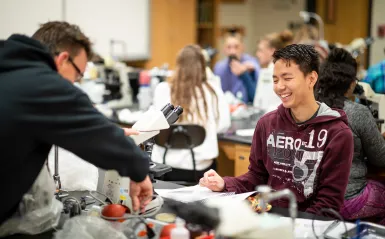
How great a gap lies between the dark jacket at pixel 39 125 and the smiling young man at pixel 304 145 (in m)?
0.68

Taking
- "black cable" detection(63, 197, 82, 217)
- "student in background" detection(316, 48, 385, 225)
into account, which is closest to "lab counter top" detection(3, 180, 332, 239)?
"black cable" detection(63, 197, 82, 217)

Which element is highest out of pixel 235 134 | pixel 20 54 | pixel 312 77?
pixel 20 54

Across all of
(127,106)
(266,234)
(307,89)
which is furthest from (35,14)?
(266,234)

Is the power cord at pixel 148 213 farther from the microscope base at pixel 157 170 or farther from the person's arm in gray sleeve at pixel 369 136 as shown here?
the person's arm in gray sleeve at pixel 369 136

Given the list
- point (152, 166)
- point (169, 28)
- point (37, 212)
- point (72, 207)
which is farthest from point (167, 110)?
point (169, 28)

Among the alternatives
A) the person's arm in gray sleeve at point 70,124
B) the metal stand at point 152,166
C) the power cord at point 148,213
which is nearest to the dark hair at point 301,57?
the metal stand at point 152,166

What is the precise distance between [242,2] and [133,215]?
22.7 ft

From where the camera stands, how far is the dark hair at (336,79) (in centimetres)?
265

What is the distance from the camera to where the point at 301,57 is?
78.5 inches

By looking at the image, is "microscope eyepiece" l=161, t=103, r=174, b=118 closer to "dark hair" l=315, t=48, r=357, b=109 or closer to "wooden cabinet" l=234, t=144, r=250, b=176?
"dark hair" l=315, t=48, r=357, b=109

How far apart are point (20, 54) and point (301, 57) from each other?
1061mm

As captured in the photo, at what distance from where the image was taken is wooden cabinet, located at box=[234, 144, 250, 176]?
11.2 feet

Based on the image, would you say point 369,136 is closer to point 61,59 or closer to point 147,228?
point 147,228

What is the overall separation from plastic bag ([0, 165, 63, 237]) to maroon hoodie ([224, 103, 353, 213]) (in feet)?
2.28
